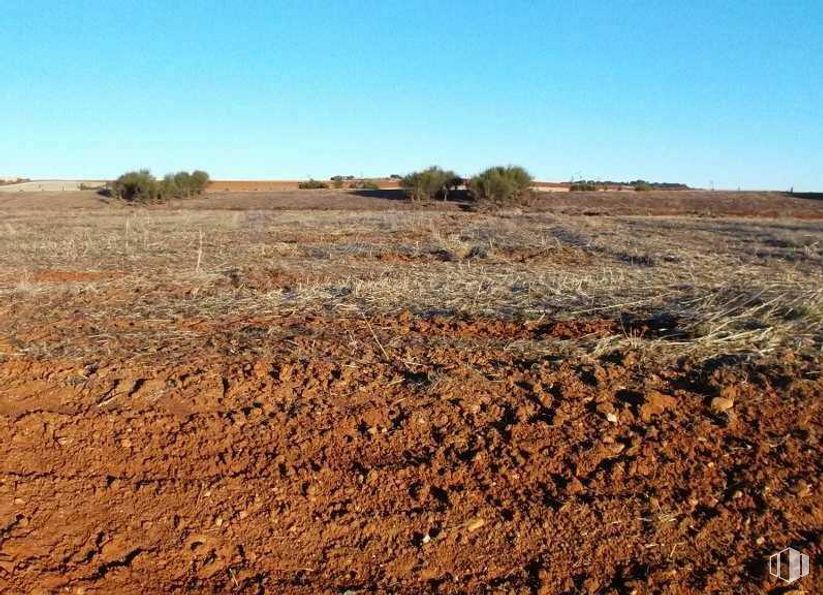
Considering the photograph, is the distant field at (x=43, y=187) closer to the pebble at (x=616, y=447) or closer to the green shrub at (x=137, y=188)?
the green shrub at (x=137, y=188)

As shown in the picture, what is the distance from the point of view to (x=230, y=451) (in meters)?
3.27

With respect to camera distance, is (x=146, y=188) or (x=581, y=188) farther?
(x=581, y=188)

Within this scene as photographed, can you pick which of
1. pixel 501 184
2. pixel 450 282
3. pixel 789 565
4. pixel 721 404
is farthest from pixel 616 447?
pixel 501 184

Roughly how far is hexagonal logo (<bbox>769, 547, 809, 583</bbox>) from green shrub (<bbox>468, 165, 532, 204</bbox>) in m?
32.1

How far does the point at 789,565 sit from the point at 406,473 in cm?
162

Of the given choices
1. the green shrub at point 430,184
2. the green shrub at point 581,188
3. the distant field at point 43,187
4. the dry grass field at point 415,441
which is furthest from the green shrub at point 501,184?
the distant field at point 43,187

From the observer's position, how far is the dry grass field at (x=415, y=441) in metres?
2.49

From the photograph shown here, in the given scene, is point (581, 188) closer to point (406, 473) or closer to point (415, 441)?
point (415, 441)

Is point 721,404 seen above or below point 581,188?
below

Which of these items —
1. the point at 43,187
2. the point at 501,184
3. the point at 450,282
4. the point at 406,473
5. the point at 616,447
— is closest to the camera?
the point at 406,473

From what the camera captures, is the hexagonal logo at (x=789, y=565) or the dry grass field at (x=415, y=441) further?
the dry grass field at (x=415, y=441)

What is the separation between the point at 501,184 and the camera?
35.1 meters

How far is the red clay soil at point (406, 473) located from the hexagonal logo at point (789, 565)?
31 millimetres

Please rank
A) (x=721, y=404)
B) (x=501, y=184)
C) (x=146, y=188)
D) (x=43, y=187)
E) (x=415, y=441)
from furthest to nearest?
(x=43, y=187), (x=146, y=188), (x=501, y=184), (x=721, y=404), (x=415, y=441)
